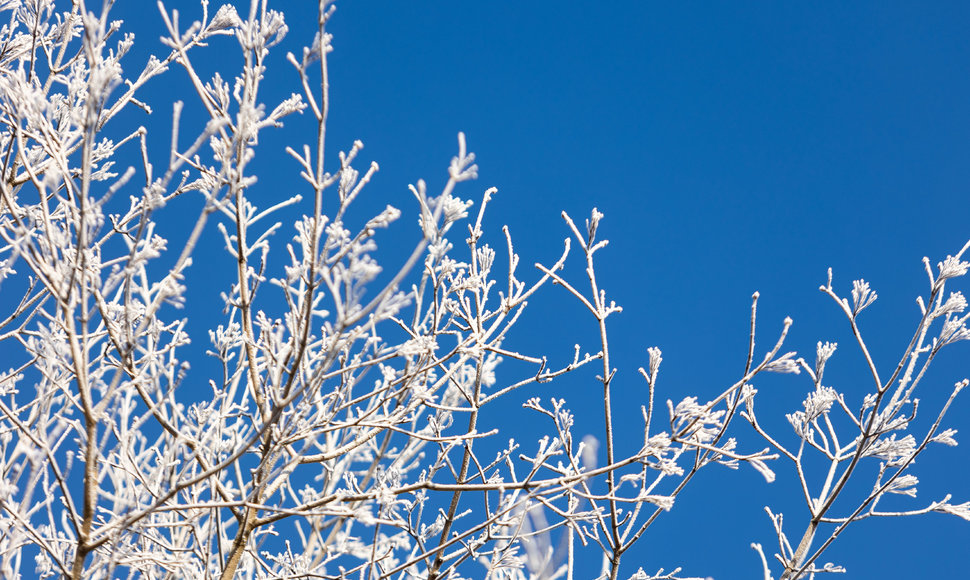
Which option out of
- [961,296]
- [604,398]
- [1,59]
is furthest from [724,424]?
[1,59]

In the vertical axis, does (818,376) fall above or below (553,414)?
above

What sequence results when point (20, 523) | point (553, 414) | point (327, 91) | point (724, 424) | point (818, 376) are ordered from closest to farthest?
point (327, 91) < point (20, 523) < point (724, 424) < point (553, 414) < point (818, 376)

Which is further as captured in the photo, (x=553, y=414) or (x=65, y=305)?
(x=553, y=414)

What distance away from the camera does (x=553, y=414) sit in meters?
3.28

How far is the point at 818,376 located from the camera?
11.6ft

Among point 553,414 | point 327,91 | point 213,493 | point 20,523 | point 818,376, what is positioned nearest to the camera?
point 327,91

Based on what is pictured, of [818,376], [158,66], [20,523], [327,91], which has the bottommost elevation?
[20,523]

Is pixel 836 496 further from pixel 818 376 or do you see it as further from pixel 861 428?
pixel 818 376

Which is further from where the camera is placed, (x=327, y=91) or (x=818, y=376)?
(x=818, y=376)

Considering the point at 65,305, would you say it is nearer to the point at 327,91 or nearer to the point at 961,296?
the point at 327,91

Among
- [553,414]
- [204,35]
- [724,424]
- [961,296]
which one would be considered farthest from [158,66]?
[961,296]

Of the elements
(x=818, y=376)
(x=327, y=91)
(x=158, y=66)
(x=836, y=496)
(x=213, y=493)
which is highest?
(x=158, y=66)

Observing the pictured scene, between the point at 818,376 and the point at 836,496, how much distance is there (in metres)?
0.68

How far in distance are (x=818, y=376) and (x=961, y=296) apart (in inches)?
28.2
